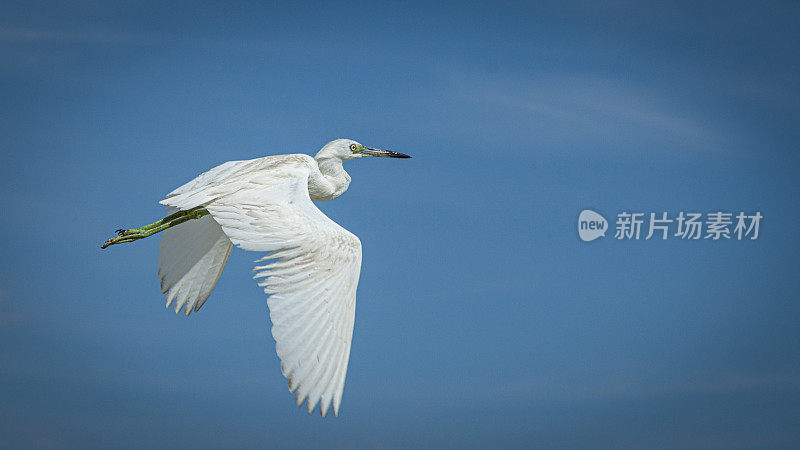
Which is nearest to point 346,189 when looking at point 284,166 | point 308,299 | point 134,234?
point 284,166

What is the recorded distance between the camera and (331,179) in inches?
270

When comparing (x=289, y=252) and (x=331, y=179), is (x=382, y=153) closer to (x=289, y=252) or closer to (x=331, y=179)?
(x=331, y=179)

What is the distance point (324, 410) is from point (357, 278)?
1.03m

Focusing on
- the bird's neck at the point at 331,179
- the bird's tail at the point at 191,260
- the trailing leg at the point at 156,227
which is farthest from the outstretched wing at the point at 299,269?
the bird's neck at the point at 331,179

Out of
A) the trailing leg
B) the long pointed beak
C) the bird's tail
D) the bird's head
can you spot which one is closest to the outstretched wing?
the trailing leg

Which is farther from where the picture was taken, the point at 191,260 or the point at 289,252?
the point at 191,260

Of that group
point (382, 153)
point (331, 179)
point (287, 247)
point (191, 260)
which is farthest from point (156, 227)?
point (382, 153)

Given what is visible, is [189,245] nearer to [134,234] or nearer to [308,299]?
[134,234]

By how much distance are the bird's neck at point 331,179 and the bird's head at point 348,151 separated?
52 millimetres

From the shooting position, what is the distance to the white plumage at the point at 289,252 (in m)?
4.14

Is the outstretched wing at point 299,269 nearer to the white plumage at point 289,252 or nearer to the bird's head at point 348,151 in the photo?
the white plumage at point 289,252

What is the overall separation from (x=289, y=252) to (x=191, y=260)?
209 cm

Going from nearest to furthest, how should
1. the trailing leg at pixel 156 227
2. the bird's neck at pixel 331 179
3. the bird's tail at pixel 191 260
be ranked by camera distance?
the trailing leg at pixel 156 227 → the bird's tail at pixel 191 260 → the bird's neck at pixel 331 179

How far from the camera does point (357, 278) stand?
15.6 ft
